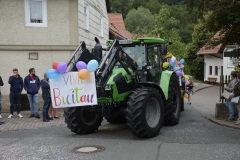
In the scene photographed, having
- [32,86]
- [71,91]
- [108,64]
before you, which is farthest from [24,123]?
[108,64]

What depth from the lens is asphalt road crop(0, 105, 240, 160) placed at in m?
6.27

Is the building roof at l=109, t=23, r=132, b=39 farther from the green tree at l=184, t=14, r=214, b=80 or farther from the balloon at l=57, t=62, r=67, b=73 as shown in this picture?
the balloon at l=57, t=62, r=67, b=73

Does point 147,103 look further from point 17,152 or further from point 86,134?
point 17,152

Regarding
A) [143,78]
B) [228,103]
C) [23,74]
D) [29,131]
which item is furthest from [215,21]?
[23,74]

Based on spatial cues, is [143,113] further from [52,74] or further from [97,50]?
[52,74]

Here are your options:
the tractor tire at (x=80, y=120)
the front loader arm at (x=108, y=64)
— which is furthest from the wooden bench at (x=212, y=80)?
the front loader arm at (x=108, y=64)

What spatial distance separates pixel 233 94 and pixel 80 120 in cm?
465

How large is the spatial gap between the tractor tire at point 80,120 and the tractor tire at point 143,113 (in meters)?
1.45

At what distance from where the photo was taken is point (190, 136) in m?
7.82

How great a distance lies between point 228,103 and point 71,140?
5.21m

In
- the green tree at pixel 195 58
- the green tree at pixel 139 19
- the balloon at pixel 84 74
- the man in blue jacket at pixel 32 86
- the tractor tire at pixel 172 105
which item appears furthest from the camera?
the green tree at pixel 139 19

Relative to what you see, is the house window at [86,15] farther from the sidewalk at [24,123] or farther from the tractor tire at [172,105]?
the tractor tire at [172,105]

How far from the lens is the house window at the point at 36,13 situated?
13000 mm

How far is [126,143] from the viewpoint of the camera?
23.7 feet
